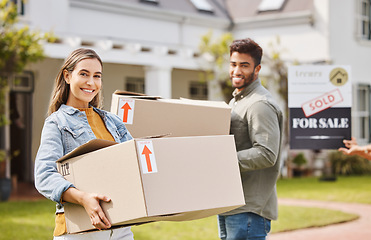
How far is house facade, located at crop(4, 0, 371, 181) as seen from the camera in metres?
12.3

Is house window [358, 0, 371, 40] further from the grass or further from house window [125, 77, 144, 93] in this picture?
house window [125, 77, 144, 93]

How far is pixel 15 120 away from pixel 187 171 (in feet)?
35.9

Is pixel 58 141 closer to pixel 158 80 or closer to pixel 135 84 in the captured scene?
pixel 158 80

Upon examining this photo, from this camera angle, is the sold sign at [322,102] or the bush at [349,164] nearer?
the sold sign at [322,102]

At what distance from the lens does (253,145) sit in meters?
3.33

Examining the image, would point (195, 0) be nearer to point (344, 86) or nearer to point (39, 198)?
point (39, 198)

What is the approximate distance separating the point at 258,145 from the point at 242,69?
48 cm

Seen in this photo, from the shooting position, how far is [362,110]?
16.8m

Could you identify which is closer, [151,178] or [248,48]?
[151,178]

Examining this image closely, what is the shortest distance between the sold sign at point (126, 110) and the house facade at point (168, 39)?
786 centimetres

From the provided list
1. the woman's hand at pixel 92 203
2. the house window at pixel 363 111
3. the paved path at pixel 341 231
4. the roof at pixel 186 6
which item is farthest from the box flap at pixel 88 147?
the house window at pixel 363 111

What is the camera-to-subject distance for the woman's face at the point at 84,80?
8.29 ft

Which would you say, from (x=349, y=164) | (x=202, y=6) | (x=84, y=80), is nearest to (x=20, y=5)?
(x=202, y=6)

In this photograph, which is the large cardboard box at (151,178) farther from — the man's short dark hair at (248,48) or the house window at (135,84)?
the house window at (135,84)
